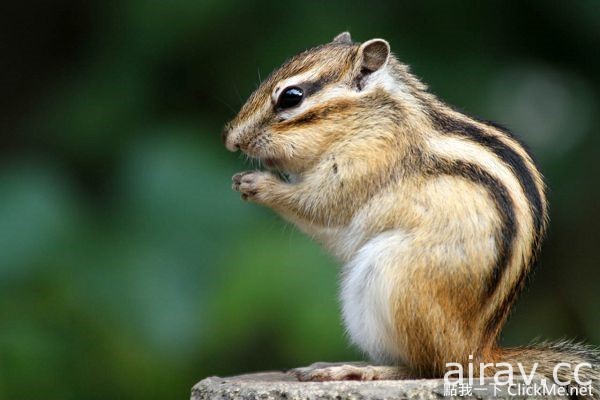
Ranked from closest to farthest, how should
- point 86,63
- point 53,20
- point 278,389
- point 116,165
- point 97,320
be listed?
point 278,389
point 97,320
point 116,165
point 86,63
point 53,20

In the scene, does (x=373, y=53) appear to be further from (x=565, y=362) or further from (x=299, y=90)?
(x=565, y=362)

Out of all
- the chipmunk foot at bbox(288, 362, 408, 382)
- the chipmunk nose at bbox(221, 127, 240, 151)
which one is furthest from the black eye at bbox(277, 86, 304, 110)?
the chipmunk foot at bbox(288, 362, 408, 382)

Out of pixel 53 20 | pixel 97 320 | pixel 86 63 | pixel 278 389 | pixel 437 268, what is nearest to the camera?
pixel 278 389

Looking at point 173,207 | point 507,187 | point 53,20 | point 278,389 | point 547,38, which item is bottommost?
point 278,389

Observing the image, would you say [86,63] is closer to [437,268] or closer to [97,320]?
[97,320]

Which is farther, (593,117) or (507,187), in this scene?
(593,117)

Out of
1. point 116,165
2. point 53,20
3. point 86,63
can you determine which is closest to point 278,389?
point 116,165

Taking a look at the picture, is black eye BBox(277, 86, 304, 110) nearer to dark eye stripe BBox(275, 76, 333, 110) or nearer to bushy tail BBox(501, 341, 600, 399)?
dark eye stripe BBox(275, 76, 333, 110)

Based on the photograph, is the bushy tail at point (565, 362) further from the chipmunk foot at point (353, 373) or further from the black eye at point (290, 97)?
the black eye at point (290, 97)
